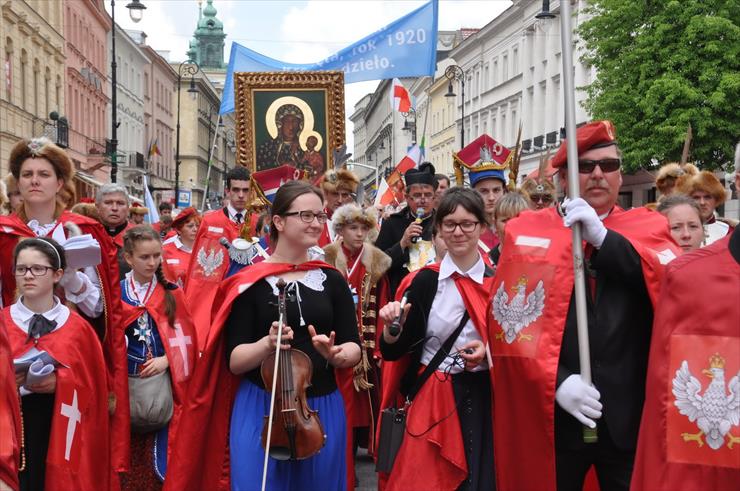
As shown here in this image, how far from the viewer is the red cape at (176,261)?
1175 cm

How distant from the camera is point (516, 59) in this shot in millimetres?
59406

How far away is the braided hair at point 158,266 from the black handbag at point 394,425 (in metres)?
2.17

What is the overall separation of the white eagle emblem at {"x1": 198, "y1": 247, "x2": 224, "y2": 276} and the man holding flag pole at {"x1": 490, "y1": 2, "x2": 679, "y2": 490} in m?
5.92

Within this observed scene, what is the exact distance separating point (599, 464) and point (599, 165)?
1270 millimetres

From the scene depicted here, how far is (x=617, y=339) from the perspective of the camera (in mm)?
4441

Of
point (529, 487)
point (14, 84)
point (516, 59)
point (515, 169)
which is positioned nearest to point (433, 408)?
point (529, 487)

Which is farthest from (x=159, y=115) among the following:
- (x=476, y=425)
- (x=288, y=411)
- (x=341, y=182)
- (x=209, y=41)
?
(x=288, y=411)

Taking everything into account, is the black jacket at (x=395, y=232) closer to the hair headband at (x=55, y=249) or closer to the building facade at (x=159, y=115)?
the hair headband at (x=55, y=249)

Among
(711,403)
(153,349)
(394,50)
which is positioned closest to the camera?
(711,403)

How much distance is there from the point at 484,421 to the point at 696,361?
2076 mm

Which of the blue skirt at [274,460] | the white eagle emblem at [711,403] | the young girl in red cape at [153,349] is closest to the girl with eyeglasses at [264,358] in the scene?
the blue skirt at [274,460]

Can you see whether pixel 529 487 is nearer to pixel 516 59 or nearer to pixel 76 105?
pixel 76 105

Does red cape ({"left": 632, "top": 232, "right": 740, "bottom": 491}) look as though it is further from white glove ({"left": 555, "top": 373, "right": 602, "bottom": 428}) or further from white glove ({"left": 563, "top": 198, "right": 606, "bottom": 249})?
white glove ({"left": 563, "top": 198, "right": 606, "bottom": 249})

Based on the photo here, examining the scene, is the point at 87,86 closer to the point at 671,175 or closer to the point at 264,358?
the point at 671,175
